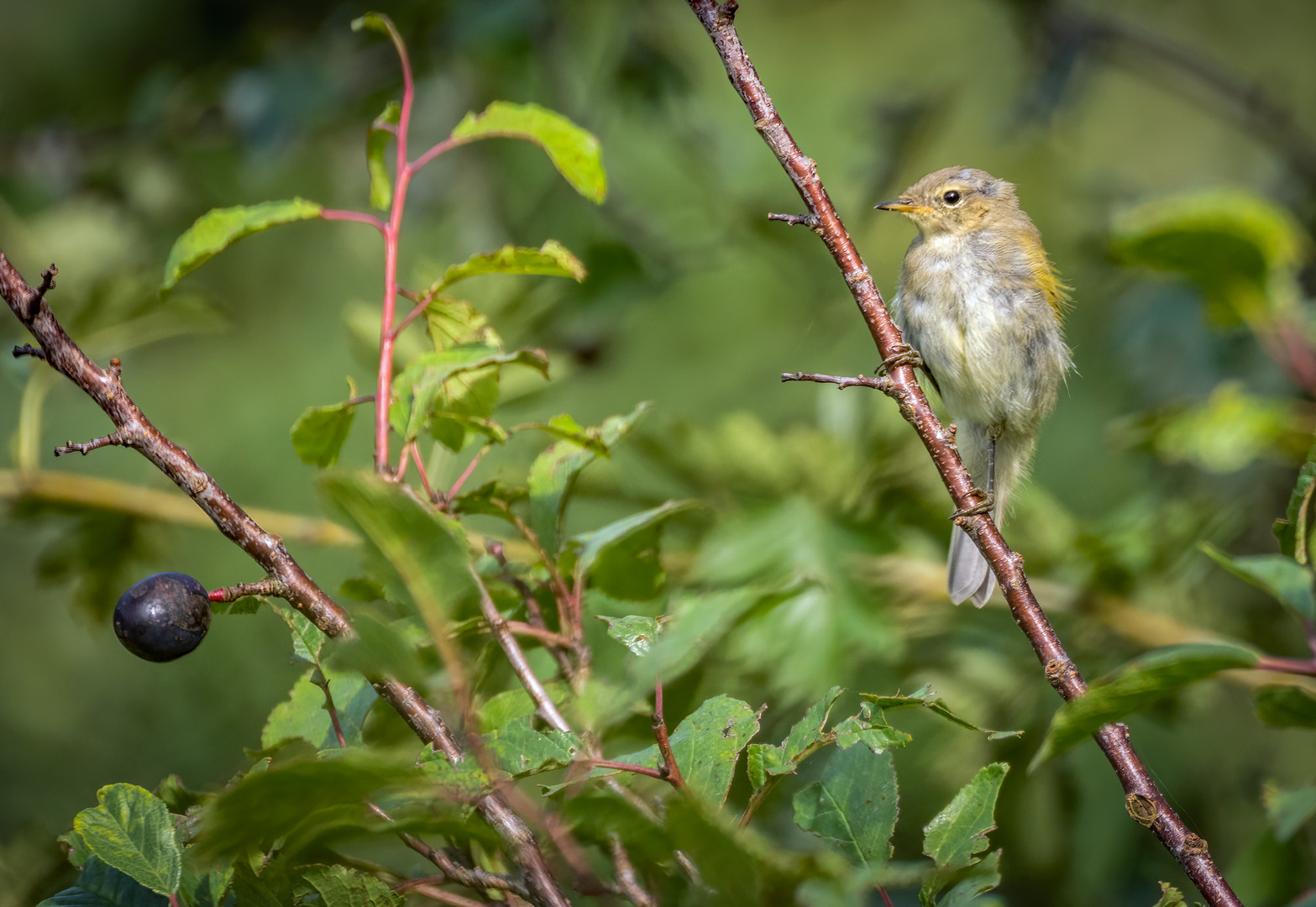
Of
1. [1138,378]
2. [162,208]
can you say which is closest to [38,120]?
[162,208]

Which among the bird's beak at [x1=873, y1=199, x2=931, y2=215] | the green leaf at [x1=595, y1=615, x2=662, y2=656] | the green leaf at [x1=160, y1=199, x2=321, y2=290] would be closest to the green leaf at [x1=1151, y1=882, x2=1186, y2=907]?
the green leaf at [x1=595, y1=615, x2=662, y2=656]

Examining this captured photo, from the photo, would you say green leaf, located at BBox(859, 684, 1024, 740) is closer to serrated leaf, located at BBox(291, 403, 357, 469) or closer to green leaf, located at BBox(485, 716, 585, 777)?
green leaf, located at BBox(485, 716, 585, 777)

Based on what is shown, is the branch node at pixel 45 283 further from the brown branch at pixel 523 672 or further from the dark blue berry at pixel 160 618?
the brown branch at pixel 523 672

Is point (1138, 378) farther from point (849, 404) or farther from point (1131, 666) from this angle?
point (1131, 666)

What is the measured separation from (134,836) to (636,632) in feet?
1.63

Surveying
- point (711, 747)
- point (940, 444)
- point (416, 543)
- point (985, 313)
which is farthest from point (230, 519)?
point (985, 313)

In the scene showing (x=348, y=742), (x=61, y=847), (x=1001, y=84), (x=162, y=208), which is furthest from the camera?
(x=1001, y=84)

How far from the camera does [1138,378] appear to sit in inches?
113

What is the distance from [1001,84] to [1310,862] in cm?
302

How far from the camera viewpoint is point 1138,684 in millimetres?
754

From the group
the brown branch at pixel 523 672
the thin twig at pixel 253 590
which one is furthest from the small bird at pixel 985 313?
the thin twig at pixel 253 590

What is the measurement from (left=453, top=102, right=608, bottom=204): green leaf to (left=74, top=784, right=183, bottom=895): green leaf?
83cm

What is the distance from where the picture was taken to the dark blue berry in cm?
94

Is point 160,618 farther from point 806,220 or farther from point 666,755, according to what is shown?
point 806,220
